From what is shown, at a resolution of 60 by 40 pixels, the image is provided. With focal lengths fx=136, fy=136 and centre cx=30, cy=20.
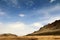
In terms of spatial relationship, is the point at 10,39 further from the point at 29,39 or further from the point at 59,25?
the point at 59,25

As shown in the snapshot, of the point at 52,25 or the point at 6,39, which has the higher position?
the point at 52,25

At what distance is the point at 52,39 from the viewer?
2648 mm

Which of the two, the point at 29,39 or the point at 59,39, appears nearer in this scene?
the point at 29,39

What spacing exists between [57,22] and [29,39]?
28.5 metres

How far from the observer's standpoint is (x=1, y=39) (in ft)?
7.88

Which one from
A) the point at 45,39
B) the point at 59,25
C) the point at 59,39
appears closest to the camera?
the point at 45,39

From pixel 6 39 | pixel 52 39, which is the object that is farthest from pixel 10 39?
pixel 52 39

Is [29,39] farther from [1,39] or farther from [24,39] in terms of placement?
[1,39]

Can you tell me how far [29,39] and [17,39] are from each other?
0.22 metres

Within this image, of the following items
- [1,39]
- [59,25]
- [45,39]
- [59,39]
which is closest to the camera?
[1,39]

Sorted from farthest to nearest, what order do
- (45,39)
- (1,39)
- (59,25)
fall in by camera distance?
(59,25) → (45,39) → (1,39)

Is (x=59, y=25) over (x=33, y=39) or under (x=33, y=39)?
over

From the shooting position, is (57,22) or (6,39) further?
(57,22)

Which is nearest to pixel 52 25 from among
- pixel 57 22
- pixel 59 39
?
pixel 57 22
